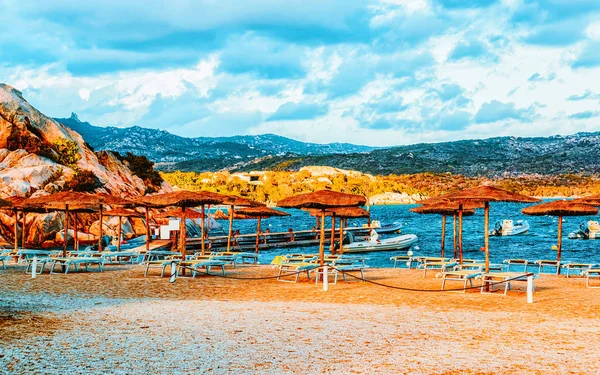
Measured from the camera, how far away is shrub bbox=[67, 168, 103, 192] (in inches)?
1851

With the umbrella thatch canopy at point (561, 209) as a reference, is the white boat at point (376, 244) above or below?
below

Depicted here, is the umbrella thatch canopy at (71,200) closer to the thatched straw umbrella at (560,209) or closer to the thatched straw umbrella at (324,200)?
the thatched straw umbrella at (324,200)

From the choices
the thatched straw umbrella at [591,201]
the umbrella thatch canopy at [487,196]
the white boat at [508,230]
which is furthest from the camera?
the white boat at [508,230]

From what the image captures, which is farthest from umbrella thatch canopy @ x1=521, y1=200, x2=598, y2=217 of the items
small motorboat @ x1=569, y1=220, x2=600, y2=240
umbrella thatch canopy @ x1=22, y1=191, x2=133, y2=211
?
small motorboat @ x1=569, y1=220, x2=600, y2=240

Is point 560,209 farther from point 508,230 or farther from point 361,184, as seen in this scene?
point 361,184

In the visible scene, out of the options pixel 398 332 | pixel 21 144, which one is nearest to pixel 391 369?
pixel 398 332

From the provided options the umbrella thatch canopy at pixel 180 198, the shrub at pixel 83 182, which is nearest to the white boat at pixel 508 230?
the shrub at pixel 83 182

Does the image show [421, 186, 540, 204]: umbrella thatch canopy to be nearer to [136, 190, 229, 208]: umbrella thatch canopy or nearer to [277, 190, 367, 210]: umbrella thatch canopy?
[277, 190, 367, 210]: umbrella thatch canopy

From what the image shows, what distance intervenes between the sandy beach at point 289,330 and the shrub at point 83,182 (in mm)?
31614

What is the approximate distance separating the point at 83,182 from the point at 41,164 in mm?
4070

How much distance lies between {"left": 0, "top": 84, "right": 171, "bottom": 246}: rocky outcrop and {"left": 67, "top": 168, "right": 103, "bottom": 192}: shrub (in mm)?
277

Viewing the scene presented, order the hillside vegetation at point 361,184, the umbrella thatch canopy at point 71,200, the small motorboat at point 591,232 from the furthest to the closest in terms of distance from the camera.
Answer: the hillside vegetation at point 361,184 → the small motorboat at point 591,232 → the umbrella thatch canopy at point 71,200

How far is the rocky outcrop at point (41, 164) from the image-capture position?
42.5 meters

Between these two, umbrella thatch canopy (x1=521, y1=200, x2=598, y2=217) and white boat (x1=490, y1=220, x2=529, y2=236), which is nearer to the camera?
umbrella thatch canopy (x1=521, y1=200, x2=598, y2=217)
